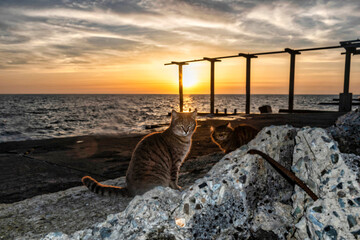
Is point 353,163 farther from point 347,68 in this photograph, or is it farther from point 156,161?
point 347,68

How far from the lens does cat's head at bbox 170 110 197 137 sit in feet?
14.3

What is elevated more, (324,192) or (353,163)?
(353,163)

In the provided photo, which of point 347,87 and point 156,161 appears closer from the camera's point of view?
point 156,161

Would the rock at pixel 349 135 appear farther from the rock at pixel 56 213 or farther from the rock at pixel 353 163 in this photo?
the rock at pixel 56 213

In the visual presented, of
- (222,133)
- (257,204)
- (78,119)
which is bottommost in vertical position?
(78,119)

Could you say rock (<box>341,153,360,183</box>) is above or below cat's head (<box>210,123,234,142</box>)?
above

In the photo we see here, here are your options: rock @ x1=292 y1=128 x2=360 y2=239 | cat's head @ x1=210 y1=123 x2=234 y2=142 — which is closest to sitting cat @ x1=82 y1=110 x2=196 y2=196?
cat's head @ x1=210 y1=123 x2=234 y2=142

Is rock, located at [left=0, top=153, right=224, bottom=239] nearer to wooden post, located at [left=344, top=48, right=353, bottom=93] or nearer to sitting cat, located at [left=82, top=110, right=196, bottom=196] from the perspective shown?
sitting cat, located at [left=82, top=110, right=196, bottom=196]

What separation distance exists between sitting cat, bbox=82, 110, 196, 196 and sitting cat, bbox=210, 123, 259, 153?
1.31 m

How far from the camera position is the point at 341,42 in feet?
46.8

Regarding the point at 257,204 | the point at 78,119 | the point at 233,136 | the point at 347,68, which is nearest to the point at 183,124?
the point at 233,136

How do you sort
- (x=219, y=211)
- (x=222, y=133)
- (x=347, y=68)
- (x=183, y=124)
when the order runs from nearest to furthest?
(x=219, y=211) → (x=183, y=124) → (x=222, y=133) → (x=347, y=68)

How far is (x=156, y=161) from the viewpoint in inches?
150

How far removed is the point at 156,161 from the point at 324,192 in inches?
110
